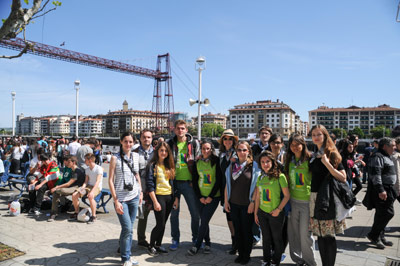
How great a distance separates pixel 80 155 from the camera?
Answer: 8633 mm

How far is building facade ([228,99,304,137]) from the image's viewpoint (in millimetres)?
119375

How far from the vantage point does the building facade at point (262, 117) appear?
119 meters

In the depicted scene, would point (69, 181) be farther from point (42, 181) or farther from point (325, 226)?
point (325, 226)

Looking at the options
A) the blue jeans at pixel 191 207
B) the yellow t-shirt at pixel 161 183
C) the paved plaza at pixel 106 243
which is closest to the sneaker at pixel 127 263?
the paved plaza at pixel 106 243

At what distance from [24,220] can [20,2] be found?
4338mm

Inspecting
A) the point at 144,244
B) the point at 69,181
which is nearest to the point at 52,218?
the point at 69,181

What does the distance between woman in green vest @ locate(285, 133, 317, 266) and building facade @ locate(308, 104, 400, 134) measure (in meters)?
130

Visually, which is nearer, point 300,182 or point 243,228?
point 300,182

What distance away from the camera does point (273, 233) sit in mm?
3645

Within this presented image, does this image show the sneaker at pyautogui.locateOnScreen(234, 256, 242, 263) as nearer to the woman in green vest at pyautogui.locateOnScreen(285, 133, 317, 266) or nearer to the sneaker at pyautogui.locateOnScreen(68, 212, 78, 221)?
the woman in green vest at pyautogui.locateOnScreen(285, 133, 317, 266)

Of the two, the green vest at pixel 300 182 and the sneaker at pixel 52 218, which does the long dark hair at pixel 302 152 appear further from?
the sneaker at pixel 52 218

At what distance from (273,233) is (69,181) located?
15.3ft

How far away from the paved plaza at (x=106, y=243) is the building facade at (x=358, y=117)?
128714 mm

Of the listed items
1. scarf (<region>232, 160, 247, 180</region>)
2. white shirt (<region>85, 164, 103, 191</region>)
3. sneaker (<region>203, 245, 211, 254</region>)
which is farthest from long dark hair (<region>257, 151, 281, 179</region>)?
white shirt (<region>85, 164, 103, 191</region>)
